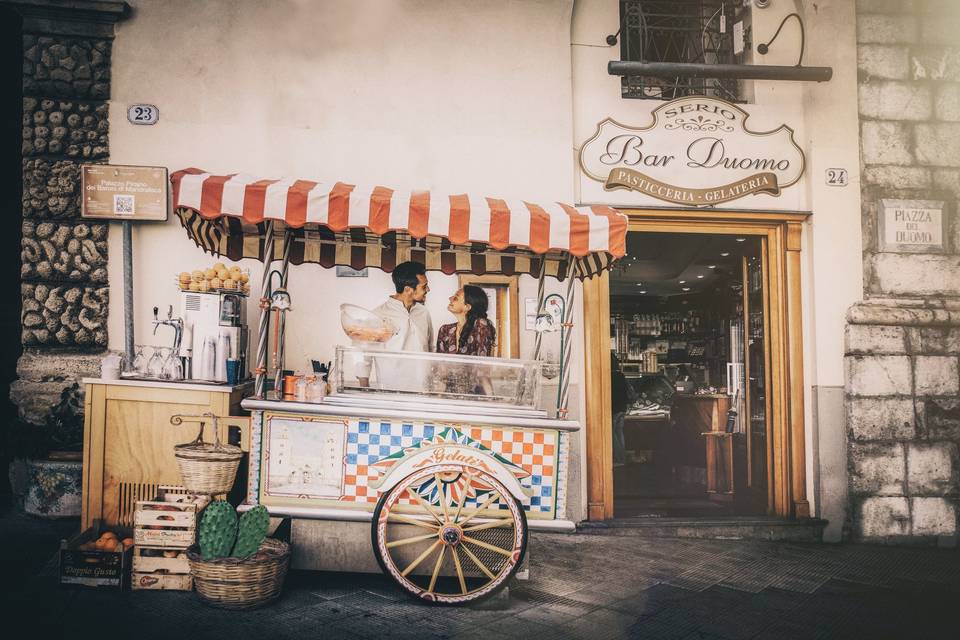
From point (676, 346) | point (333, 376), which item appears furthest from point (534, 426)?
point (676, 346)

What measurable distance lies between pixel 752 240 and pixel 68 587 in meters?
6.83

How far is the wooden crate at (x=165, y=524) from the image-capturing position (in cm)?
416

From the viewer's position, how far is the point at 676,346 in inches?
437

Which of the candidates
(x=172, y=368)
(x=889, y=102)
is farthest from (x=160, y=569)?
(x=889, y=102)

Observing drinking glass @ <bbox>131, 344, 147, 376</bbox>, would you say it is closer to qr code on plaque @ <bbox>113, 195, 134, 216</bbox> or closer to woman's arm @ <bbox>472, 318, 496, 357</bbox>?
qr code on plaque @ <bbox>113, 195, 134, 216</bbox>

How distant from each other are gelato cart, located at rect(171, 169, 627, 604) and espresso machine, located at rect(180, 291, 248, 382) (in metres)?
0.74

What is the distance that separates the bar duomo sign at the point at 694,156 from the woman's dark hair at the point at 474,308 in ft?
5.61

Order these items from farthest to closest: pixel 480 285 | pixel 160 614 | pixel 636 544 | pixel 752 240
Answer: pixel 752 240 → pixel 480 285 → pixel 636 544 → pixel 160 614

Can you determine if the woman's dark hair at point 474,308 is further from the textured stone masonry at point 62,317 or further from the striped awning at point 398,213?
the textured stone masonry at point 62,317

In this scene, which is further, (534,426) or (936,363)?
(936,363)

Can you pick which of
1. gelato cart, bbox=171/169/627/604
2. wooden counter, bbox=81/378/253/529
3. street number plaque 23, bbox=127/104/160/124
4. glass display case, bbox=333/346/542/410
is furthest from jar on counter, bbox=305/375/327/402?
street number plaque 23, bbox=127/104/160/124

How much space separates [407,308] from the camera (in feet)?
17.5

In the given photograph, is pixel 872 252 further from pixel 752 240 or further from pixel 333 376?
pixel 333 376

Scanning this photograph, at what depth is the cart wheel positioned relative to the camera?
408 centimetres
